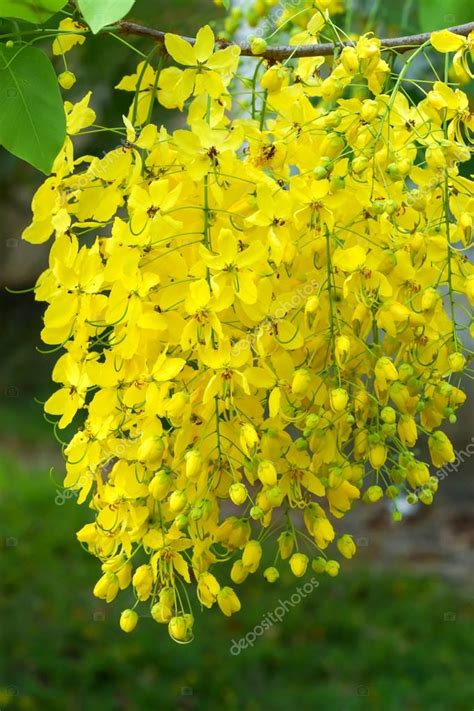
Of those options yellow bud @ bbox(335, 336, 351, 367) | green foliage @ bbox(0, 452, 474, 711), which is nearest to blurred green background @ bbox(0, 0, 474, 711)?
green foliage @ bbox(0, 452, 474, 711)

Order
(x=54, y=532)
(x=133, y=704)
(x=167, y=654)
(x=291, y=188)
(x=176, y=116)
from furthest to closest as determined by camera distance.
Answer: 1. (x=54, y=532)
2. (x=167, y=654)
3. (x=133, y=704)
4. (x=176, y=116)
5. (x=291, y=188)

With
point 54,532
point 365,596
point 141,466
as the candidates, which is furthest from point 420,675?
point 141,466

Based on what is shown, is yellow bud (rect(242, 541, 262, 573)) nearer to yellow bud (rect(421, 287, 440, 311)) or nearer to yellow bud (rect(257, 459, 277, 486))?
yellow bud (rect(257, 459, 277, 486))

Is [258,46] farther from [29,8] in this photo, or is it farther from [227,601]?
[227,601]

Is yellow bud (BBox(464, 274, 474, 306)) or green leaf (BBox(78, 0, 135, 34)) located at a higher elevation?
green leaf (BBox(78, 0, 135, 34))

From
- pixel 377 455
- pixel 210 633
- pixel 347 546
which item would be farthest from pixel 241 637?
pixel 377 455

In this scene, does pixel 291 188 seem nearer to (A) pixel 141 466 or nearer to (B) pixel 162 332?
(B) pixel 162 332

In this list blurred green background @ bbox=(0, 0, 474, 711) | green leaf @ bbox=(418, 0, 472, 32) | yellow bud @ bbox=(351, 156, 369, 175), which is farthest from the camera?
blurred green background @ bbox=(0, 0, 474, 711)

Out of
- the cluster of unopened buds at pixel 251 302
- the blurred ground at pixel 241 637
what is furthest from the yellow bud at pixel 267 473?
the blurred ground at pixel 241 637

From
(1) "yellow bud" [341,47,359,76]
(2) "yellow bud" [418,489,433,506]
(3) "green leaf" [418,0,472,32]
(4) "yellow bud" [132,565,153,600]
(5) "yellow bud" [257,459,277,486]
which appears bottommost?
(4) "yellow bud" [132,565,153,600]
